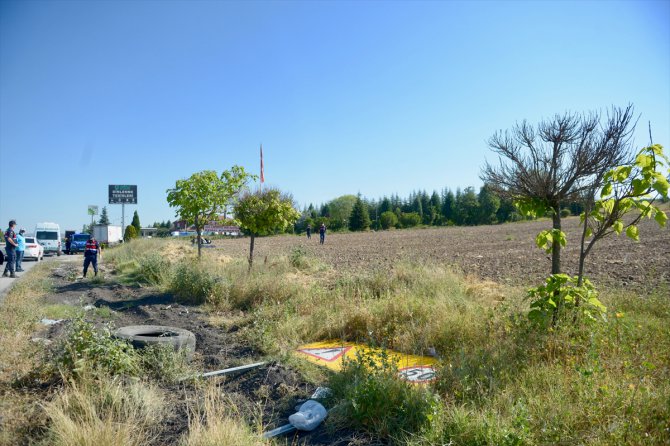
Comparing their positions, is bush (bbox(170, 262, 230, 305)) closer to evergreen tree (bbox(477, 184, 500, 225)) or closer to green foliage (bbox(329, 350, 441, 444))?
green foliage (bbox(329, 350, 441, 444))

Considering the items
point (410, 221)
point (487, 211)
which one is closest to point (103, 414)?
point (410, 221)

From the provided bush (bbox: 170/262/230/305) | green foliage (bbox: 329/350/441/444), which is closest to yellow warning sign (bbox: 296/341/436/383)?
green foliage (bbox: 329/350/441/444)

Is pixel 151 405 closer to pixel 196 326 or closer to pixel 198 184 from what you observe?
pixel 196 326

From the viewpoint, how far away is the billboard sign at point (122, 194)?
165ft

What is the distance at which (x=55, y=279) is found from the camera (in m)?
15.1

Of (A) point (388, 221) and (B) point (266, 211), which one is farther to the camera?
(A) point (388, 221)

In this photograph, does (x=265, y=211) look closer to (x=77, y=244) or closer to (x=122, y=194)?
(x=77, y=244)

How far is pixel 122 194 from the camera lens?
50.5 meters

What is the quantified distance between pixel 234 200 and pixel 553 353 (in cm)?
1109

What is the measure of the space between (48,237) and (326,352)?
34.2 metres

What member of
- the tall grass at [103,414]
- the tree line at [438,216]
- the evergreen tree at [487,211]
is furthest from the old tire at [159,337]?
the evergreen tree at [487,211]

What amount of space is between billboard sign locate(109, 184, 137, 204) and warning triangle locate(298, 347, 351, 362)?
50.5 metres

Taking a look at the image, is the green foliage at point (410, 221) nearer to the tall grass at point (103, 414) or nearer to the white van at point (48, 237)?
the white van at point (48, 237)

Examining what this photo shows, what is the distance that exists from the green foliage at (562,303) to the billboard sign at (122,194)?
53182 mm
